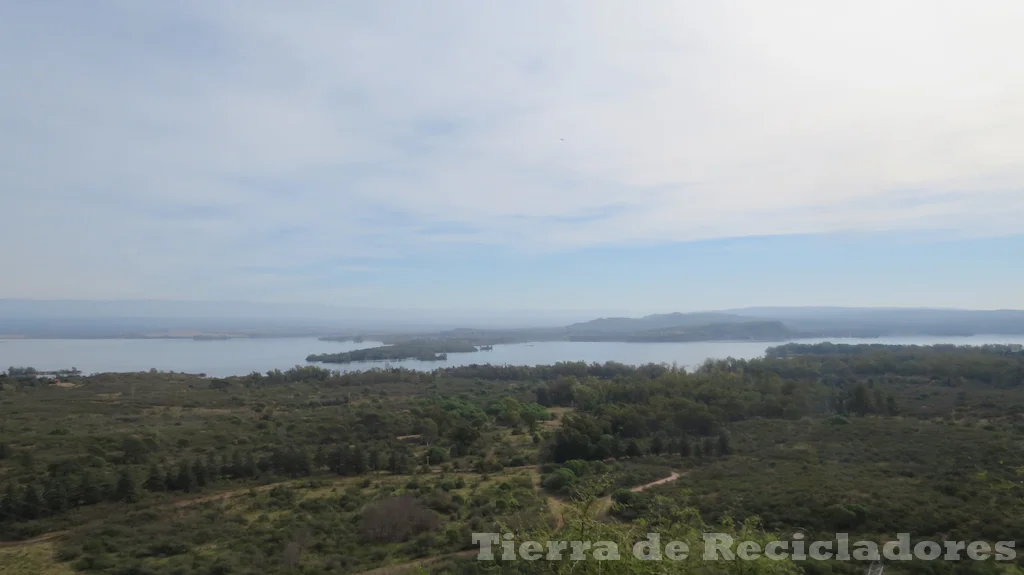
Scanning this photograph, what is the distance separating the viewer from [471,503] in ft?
56.7

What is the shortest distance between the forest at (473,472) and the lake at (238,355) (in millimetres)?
38472

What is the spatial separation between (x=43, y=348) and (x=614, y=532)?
142873mm

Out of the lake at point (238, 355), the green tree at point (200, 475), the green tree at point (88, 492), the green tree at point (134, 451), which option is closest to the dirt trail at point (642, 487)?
the green tree at point (200, 475)

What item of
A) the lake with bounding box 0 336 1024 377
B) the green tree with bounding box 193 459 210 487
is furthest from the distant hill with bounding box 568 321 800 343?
the green tree with bounding box 193 459 210 487

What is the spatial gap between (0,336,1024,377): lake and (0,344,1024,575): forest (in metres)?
38.5

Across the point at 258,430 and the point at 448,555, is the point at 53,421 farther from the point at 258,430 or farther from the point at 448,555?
the point at 448,555

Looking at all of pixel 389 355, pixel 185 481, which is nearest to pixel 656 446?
pixel 185 481

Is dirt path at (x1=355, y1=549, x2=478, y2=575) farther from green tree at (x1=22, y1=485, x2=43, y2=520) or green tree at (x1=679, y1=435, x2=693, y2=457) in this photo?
green tree at (x1=679, y1=435, x2=693, y2=457)

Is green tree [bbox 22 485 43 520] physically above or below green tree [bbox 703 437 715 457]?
above

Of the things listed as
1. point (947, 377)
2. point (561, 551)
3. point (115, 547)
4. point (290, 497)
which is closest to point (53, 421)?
point (290, 497)

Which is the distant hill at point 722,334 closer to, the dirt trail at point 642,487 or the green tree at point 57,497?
the dirt trail at point 642,487

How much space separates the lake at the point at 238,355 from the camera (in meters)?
82.0

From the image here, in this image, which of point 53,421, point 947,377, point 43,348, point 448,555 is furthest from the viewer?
point 43,348

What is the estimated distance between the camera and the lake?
82000mm
